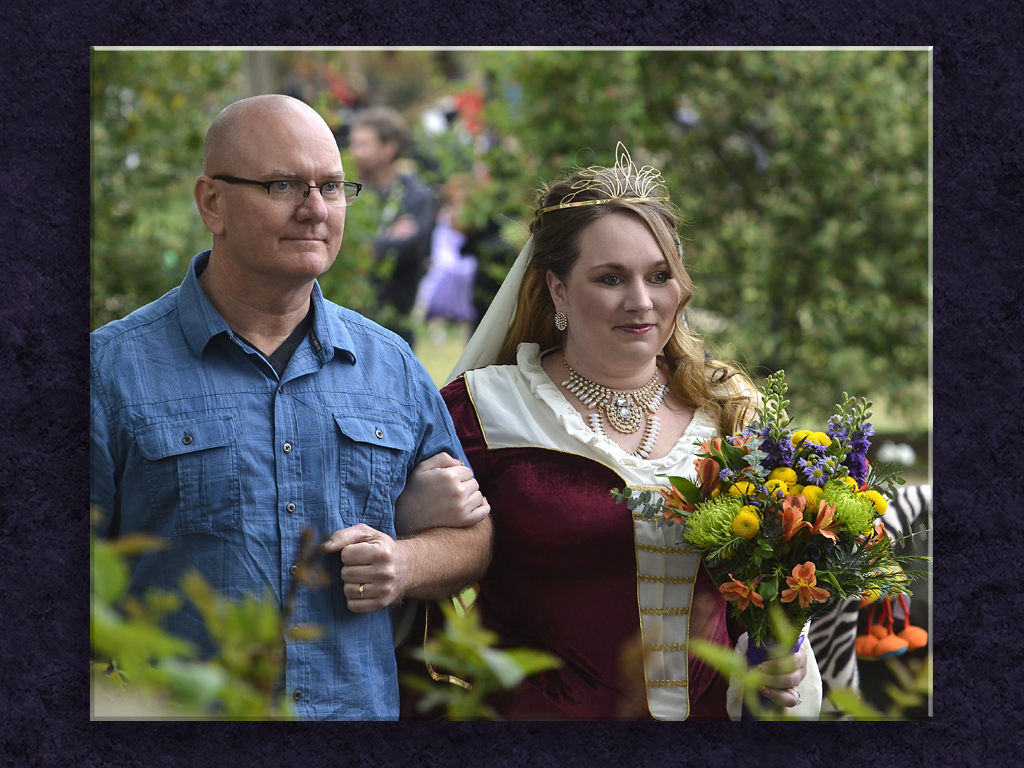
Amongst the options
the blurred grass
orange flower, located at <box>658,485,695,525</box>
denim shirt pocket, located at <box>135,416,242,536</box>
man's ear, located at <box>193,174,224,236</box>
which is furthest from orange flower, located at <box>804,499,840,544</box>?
the blurred grass

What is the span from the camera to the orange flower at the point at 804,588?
2.01 meters

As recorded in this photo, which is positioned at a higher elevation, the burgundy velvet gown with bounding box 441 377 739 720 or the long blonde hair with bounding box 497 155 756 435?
the long blonde hair with bounding box 497 155 756 435

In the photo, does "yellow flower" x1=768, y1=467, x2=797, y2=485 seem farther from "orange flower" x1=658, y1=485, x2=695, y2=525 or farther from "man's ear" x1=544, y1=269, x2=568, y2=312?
"man's ear" x1=544, y1=269, x2=568, y2=312

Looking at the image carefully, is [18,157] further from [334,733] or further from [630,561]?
[630,561]

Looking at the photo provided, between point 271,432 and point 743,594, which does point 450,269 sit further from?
point 743,594

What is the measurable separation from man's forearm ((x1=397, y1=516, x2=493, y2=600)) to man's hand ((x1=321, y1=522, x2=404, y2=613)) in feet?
0.12

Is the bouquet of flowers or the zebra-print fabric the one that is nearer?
the bouquet of flowers

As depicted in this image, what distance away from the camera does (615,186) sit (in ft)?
7.44

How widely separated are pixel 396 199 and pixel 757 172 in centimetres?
162

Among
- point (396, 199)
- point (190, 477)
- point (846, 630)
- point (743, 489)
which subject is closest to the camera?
point (190, 477)

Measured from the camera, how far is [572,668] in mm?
2238

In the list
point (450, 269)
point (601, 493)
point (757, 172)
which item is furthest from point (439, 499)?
point (450, 269)

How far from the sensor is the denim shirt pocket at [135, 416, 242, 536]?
1943 mm
